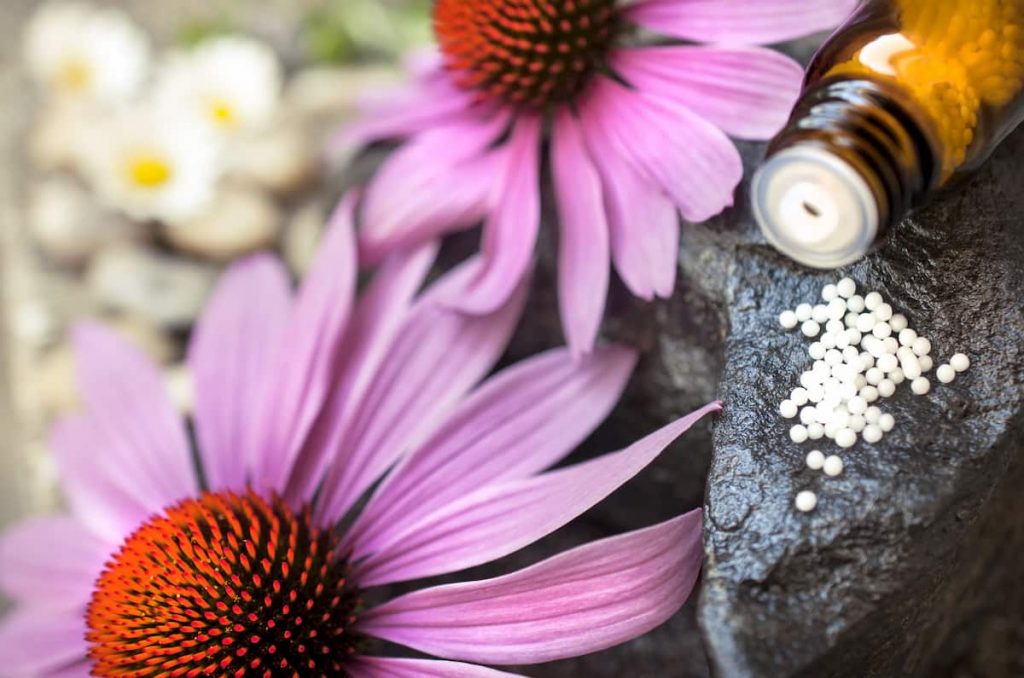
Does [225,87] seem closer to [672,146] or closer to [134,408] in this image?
[134,408]

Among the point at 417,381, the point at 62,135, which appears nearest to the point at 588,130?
the point at 417,381

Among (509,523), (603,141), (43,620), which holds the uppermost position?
Result: (603,141)

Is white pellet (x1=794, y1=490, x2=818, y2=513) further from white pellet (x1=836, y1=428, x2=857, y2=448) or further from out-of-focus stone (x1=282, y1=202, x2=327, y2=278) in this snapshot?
out-of-focus stone (x1=282, y1=202, x2=327, y2=278)

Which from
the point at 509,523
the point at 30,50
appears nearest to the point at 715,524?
the point at 509,523

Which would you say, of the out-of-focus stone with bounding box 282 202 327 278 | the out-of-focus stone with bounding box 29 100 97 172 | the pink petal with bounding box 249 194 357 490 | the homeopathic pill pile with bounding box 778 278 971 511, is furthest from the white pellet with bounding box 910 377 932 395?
the out-of-focus stone with bounding box 29 100 97 172

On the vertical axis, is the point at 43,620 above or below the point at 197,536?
below

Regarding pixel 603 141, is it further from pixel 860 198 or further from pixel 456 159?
pixel 860 198
